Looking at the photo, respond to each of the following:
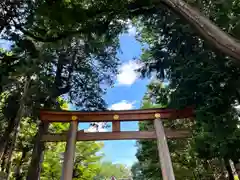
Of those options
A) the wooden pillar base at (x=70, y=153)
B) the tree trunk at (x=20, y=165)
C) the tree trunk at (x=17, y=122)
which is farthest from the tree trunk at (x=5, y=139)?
the tree trunk at (x=20, y=165)

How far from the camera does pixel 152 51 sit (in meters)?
6.95

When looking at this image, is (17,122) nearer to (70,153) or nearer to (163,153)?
(70,153)

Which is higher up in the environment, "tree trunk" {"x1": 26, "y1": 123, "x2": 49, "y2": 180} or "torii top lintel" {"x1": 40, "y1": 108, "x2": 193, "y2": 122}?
"torii top lintel" {"x1": 40, "y1": 108, "x2": 193, "y2": 122}

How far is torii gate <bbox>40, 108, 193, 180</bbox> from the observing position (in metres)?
5.52

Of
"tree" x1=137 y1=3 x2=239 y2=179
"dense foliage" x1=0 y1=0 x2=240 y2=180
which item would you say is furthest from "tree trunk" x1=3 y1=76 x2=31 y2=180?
"tree" x1=137 y1=3 x2=239 y2=179

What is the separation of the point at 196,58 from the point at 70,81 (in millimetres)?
4654

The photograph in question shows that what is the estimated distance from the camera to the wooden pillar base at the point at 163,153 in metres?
5.12

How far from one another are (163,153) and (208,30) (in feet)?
10.4

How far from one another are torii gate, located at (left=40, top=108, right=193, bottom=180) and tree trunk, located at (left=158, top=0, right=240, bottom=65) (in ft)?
8.13

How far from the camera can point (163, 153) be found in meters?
5.40

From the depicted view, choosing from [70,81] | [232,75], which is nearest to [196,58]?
[232,75]

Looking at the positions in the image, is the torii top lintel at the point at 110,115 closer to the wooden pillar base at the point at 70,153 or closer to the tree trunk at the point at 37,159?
the wooden pillar base at the point at 70,153

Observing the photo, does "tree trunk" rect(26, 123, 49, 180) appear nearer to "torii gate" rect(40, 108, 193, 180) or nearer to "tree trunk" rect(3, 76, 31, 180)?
"torii gate" rect(40, 108, 193, 180)

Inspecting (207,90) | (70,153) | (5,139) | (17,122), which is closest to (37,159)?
(5,139)
